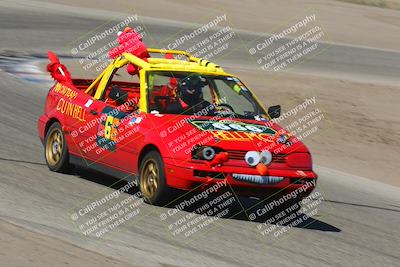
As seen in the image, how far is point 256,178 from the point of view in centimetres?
944

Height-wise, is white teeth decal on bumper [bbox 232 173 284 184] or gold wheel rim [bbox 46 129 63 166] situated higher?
gold wheel rim [bbox 46 129 63 166]

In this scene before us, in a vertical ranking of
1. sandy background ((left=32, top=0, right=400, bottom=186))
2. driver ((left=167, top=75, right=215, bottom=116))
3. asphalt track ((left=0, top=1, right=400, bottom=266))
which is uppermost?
driver ((left=167, top=75, right=215, bottom=116))

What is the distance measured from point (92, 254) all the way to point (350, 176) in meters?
8.40

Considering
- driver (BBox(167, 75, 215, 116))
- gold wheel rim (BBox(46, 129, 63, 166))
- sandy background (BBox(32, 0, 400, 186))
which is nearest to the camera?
driver (BBox(167, 75, 215, 116))

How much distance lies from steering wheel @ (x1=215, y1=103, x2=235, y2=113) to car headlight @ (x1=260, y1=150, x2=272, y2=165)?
1211mm

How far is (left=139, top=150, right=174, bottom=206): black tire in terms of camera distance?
9469mm

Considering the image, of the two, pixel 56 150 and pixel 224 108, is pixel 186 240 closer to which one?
pixel 224 108

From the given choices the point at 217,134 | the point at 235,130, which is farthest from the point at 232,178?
the point at 235,130

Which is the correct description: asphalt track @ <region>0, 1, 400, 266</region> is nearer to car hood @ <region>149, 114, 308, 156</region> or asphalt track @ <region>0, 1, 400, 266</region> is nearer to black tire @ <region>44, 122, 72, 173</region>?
black tire @ <region>44, 122, 72, 173</region>

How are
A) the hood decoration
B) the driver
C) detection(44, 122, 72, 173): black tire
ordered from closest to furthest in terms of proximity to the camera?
the hood decoration → the driver → detection(44, 122, 72, 173): black tire

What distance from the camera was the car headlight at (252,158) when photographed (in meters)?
9.45

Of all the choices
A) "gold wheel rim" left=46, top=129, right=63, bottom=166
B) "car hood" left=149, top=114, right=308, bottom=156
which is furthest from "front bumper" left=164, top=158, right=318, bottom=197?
"gold wheel rim" left=46, top=129, right=63, bottom=166

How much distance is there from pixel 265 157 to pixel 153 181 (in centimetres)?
119

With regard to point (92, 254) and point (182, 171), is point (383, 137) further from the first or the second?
point (92, 254)
